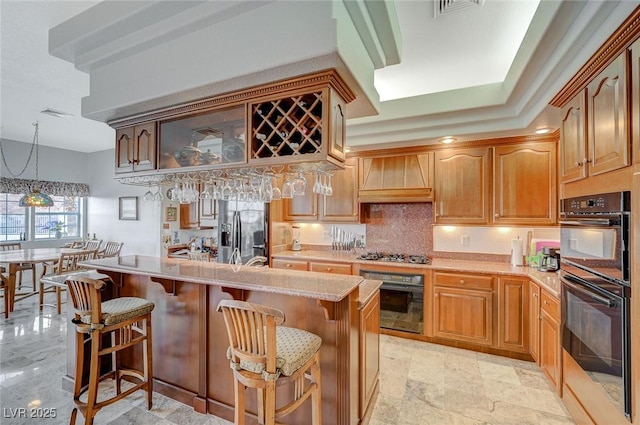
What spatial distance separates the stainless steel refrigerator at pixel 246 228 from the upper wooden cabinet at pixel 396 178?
1538 millimetres

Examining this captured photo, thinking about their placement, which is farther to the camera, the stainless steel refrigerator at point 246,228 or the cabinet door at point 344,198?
the stainless steel refrigerator at point 246,228

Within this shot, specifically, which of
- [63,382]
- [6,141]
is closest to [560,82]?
[63,382]

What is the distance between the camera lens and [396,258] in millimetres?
3850

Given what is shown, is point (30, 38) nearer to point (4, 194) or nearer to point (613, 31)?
point (613, 31)

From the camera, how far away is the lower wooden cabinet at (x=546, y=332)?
7.69 ft

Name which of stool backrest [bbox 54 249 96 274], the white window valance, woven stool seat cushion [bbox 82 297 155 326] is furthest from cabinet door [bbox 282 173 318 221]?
the white window valance

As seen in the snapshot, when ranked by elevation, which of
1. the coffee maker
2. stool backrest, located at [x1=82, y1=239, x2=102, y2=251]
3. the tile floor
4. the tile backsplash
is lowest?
the tile floor

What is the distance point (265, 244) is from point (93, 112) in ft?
8.43

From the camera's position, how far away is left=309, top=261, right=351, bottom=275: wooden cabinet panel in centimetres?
384

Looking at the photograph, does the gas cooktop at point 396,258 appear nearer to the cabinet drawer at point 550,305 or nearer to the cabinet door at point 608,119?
the cabinet drawer at point 550,305

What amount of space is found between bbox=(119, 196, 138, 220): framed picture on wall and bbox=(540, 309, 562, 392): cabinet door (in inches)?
270

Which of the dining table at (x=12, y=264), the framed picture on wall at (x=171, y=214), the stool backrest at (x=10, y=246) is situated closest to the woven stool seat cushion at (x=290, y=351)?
the dining table at (x=12, y=264)

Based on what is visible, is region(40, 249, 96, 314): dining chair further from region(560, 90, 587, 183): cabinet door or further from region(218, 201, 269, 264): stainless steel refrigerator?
region(560, 90, 587, 183): cabinet door

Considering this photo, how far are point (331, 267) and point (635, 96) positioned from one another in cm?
317
